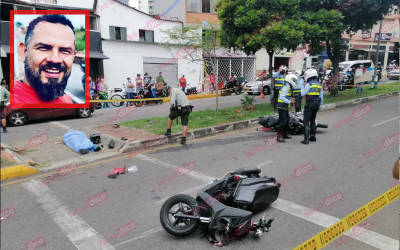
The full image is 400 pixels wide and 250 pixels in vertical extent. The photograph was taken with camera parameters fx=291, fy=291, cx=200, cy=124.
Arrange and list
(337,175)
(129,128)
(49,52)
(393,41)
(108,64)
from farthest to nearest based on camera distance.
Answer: (393,41) < (108,64) < (49,52) < (129,128) < (337,175)

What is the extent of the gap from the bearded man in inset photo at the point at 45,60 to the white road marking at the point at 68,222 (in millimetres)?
7970

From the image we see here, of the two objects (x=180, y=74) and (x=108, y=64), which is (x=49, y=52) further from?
(x=180, y=74)

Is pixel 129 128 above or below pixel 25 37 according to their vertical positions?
below

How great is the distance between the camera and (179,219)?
3.62 m

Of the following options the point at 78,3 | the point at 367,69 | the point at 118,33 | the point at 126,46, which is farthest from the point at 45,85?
the point at 367,69

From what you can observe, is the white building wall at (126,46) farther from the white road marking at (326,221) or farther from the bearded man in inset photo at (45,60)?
the white road marking at (326,221)

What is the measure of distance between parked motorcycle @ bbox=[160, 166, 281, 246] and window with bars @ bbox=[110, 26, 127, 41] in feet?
63.1

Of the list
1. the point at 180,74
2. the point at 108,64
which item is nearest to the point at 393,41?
the point at 180,74

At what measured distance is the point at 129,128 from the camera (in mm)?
9234

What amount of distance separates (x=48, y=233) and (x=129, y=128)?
564 cm

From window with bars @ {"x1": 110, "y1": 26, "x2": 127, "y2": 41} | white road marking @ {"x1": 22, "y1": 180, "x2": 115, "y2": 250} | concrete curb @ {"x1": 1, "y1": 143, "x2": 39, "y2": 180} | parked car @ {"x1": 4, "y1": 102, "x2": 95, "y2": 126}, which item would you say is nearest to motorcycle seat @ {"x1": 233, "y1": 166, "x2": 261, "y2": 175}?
white road marking @ {"x1": 22, "y1": 180, "x2": 115, "y2": 250}

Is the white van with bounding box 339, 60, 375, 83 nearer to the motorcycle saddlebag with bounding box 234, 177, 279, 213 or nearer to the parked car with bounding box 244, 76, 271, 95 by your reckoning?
the parked car with bounding box 244, 76, 271, 95

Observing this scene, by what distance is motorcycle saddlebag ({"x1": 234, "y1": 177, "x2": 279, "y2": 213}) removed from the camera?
379cm

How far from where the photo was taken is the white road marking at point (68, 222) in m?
3.54
